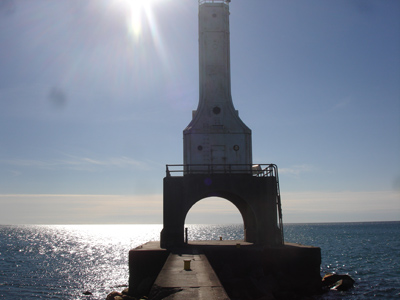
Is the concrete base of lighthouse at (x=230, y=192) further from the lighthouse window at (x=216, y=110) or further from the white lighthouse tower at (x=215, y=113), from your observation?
the lighthouse window at (x=216, y=110)

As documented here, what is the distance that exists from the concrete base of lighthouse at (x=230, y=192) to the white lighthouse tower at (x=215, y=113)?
6.36 ft

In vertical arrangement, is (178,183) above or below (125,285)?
above

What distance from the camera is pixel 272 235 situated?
24.9m

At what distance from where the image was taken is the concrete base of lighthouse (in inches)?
982

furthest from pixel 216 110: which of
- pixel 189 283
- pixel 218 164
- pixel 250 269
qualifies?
pixel 189 283

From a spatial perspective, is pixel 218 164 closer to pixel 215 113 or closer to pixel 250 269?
pixel 215 113

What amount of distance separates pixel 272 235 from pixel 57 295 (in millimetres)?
17950

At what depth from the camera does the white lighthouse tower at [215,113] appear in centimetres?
2867

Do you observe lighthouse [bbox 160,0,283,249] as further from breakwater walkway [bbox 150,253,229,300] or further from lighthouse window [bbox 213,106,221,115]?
breakwater walkway [bbox 150,253,229,300]

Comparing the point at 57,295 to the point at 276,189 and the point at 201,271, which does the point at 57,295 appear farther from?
the point at 201,271

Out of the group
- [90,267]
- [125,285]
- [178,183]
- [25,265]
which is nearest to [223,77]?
[178,183]

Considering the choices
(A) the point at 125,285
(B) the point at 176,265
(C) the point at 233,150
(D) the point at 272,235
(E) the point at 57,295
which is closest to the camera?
(B) the point at 176,265

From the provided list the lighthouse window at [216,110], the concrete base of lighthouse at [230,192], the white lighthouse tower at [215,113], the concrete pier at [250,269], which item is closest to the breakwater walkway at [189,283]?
the concrete pier at [250,269]

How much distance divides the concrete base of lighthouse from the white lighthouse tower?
194cm
